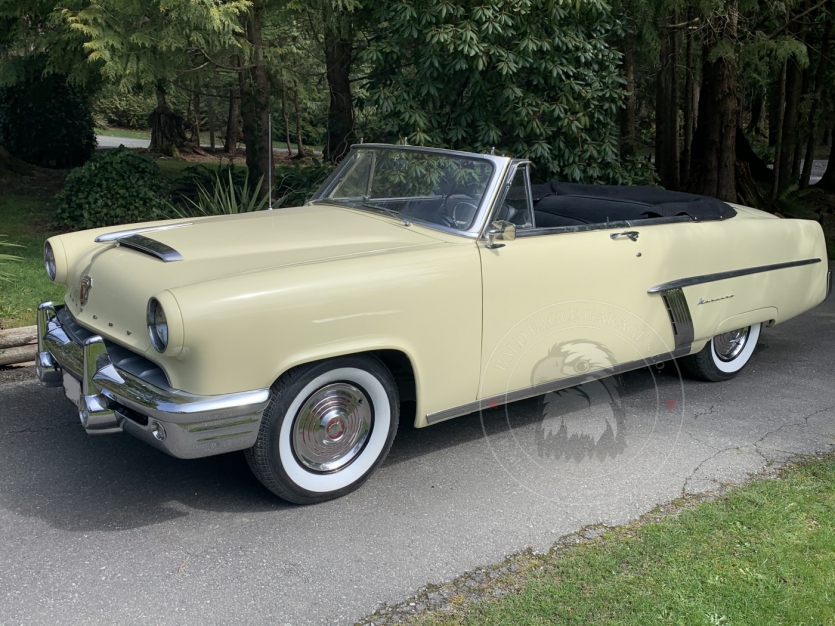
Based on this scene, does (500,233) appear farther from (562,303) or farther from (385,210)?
(385,210)

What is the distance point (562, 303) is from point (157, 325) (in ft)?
6.96

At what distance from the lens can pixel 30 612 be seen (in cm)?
300

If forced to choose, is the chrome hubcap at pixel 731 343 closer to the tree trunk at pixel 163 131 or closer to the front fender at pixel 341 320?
the front fender at pixel 341 320

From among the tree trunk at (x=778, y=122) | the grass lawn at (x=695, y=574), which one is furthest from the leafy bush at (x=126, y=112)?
the grass lawn at (x=695, y=574)

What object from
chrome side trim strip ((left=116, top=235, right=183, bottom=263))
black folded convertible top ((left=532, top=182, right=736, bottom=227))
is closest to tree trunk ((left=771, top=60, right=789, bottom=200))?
black folded convertible top ((left=532, top=182, right=736, bottom=227))

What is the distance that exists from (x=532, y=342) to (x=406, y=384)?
72 cm

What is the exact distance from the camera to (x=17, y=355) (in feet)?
18.3

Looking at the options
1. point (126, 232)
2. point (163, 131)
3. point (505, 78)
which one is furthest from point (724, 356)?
point (163, 131)

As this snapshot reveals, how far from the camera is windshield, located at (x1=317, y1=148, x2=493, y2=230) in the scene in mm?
4391

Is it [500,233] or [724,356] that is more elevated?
[500,233]

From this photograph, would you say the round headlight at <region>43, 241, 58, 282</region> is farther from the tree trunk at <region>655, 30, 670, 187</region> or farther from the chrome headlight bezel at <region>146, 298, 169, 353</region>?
the tree trunk at <region>655, 30, 670, 187</region>

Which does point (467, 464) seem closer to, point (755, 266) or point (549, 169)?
point (755, 266)

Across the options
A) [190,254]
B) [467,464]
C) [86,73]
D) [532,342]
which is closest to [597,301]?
[532,342]

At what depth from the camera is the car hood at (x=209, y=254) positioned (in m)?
3.67
